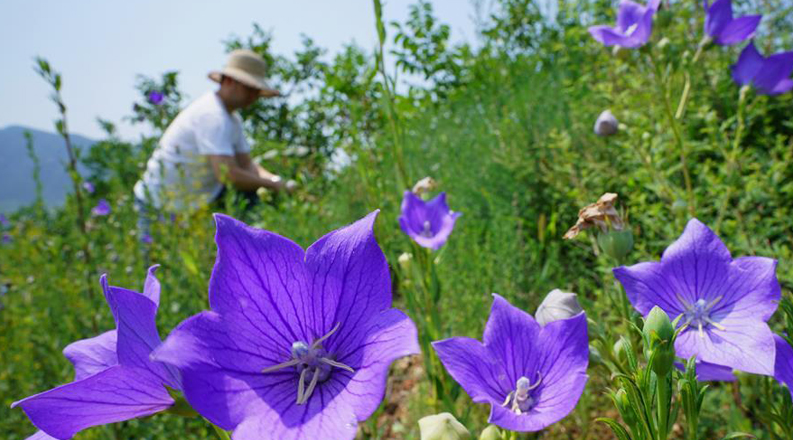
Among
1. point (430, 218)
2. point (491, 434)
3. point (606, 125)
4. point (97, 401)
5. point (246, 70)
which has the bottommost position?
point (491, 434)

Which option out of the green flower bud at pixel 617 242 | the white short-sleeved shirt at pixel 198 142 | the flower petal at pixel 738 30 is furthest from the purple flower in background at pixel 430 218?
the white short-sleeved shirt at pixel 198 142

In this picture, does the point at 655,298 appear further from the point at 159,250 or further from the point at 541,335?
the point at 159,250

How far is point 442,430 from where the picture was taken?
0.53 meters

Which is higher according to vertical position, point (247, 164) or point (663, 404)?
point (247, 164)

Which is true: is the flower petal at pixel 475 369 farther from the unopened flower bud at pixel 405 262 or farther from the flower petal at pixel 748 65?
the flower petal at pixel 748 65

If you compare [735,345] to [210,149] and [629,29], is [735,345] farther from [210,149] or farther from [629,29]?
[210,149]

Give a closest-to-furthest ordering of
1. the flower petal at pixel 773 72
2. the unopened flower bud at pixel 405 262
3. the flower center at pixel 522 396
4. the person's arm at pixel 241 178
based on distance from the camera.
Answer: the flower center at pixel 522 396 < the unopened flower bud at pixel 405 262 < the flower petal at pixel 773 72 < the person's arm at pixel 241 178

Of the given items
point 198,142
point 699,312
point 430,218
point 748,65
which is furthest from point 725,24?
point 198,142

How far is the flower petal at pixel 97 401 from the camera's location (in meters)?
0.42

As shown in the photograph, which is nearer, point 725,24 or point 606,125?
point 725,24

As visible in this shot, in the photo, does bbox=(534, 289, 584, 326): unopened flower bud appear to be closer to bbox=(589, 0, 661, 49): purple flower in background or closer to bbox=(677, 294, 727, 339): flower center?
bbox=(677, 294, 727, 339): flower center

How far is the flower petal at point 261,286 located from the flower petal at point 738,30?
1.56 m

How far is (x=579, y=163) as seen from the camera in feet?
8.79

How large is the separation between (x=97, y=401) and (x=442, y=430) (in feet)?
1.12
